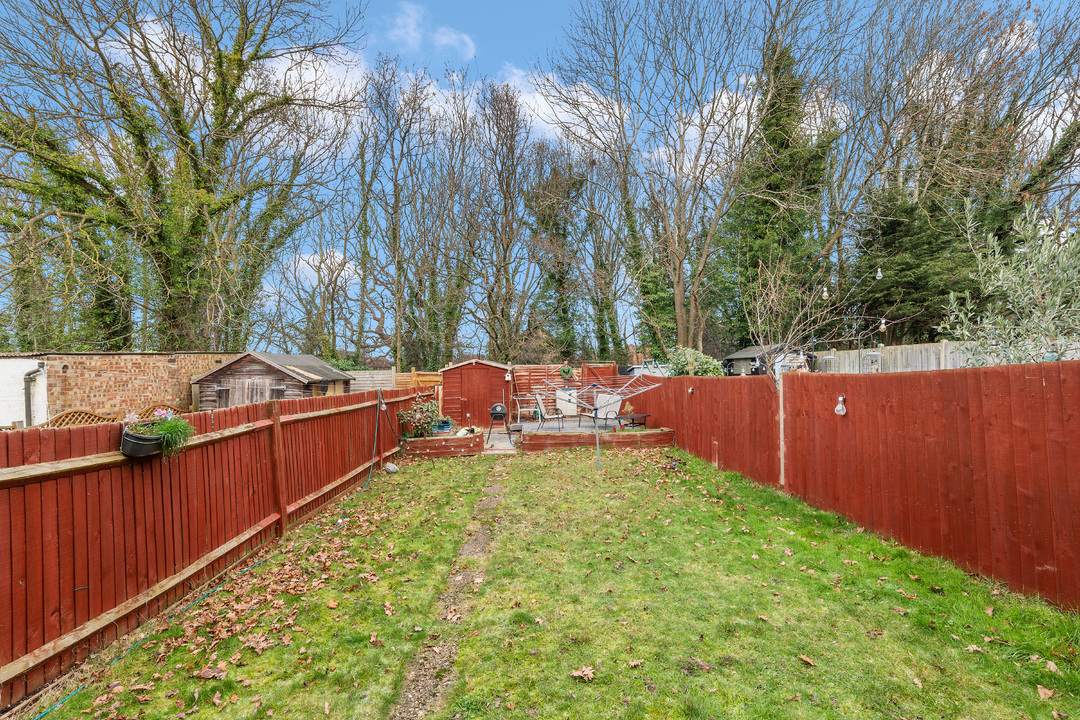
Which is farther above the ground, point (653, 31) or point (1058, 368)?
point (653, 31)

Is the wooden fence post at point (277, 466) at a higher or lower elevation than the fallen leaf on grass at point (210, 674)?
higher

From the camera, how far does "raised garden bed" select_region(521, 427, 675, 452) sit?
11.0m

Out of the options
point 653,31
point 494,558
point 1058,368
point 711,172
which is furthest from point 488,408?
point 1058,368

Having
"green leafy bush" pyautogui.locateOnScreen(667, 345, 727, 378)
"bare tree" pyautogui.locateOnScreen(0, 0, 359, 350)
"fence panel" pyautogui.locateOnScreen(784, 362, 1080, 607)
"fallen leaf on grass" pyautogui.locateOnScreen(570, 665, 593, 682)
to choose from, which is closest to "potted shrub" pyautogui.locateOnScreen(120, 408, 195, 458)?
"fallen leaf on grass" pyautogui.locateOnScreen(570, 665, 593, 682)

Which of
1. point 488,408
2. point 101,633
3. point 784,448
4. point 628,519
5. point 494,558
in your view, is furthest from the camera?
point 488,408

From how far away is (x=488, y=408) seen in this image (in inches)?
701

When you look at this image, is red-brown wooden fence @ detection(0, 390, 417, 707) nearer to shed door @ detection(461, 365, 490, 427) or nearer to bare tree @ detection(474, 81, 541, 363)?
shed door @ detection(461, 365, 490, 427)

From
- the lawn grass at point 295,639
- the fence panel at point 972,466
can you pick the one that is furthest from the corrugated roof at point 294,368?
the fence panel at point 972,466

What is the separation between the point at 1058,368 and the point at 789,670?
2638 millimetres

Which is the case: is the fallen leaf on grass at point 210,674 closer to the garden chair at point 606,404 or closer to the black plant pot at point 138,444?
the black plant pot at point 138,444

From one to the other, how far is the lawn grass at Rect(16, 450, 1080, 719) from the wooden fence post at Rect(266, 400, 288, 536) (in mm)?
475

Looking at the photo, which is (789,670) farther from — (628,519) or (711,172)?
(711,172)

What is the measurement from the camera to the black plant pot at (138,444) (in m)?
3.28

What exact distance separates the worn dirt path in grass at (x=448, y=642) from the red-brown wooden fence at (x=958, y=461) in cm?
400
